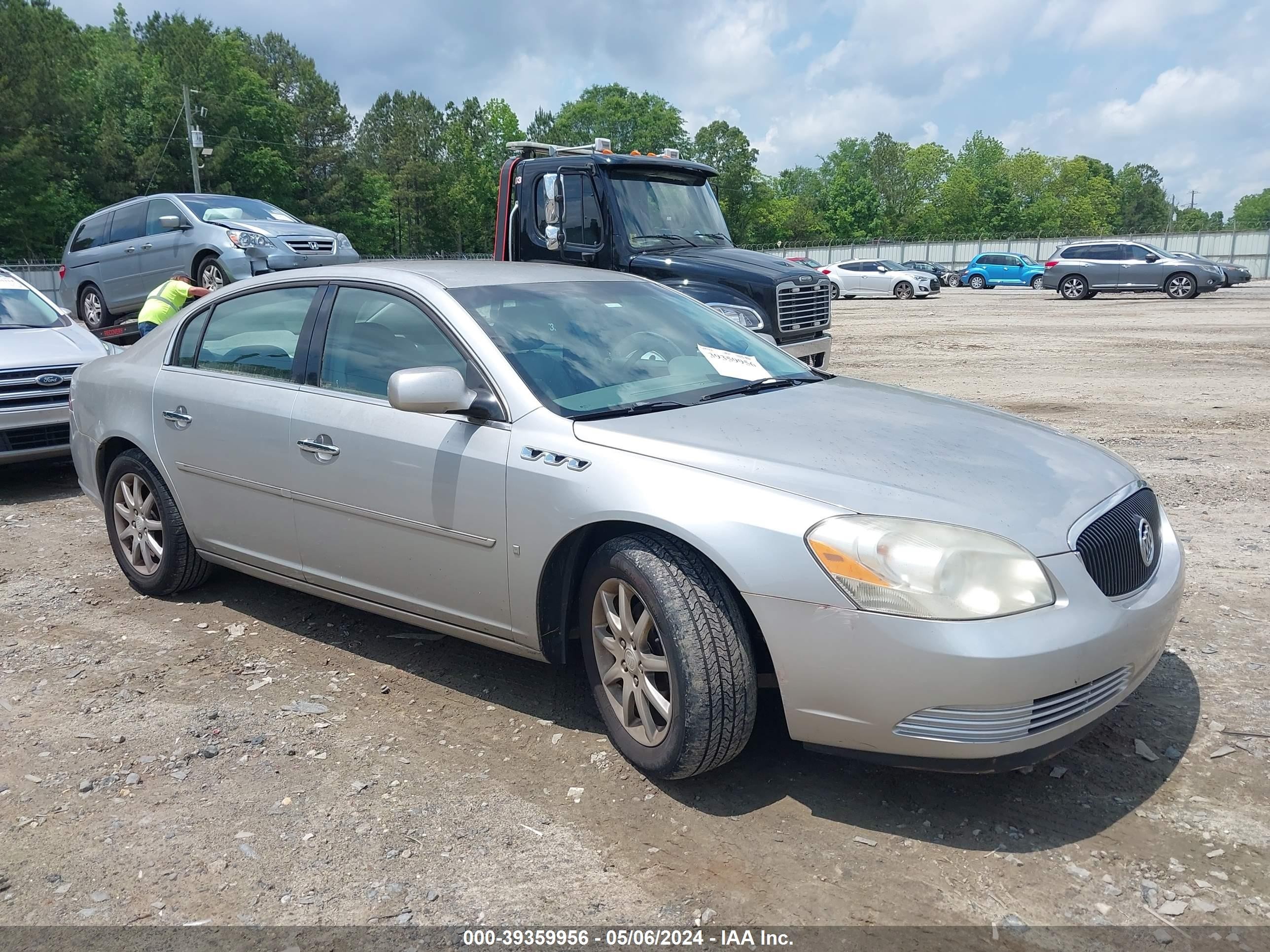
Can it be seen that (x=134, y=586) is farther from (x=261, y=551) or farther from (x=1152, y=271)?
(x=1152, y=271)

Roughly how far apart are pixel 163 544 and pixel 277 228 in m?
8.46

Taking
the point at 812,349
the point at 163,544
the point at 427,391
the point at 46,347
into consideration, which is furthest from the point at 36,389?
the point at 812,349

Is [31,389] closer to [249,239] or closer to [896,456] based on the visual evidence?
Answer: [249,239]

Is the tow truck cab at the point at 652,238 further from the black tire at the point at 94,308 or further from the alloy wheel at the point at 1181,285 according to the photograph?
the alloy wheel at the point at 1181,285

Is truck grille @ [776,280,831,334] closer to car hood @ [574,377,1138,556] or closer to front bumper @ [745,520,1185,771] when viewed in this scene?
car hood @ [574,377,1138,556]

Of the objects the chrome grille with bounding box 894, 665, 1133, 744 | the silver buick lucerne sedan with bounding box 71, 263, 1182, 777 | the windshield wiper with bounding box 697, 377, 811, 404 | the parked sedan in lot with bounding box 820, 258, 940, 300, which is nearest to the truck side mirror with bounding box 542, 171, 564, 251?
the silver buick lucerne sedan with bounding box 71, 263, 1182, 777

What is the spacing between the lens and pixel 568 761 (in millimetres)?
3383

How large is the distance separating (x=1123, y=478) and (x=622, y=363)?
5.88 ft

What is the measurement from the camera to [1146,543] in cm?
321

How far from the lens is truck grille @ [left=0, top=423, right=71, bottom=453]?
7.05m

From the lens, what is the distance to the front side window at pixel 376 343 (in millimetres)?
3830

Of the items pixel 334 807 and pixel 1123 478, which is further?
pixel 1123 478

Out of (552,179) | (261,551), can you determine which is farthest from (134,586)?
(552,179)

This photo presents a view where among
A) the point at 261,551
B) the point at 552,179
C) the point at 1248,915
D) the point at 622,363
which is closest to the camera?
the point at 1248,915
